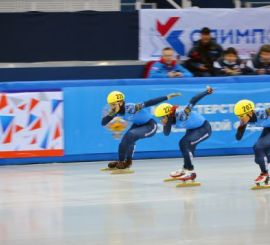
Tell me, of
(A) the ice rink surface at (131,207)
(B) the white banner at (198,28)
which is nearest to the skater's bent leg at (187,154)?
(A) the ice rink surface at (131,207)

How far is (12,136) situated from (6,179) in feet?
6.69

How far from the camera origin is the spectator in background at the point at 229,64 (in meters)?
15.2

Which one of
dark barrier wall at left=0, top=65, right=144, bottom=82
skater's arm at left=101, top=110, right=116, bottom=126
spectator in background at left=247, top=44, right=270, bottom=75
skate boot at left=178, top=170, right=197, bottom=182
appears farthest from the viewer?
dark barrier wall at left=0, top=65, right=144, bottom=82

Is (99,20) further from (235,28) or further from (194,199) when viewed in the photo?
→ (194,199)

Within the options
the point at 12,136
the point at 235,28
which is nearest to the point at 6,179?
the point at 12,136

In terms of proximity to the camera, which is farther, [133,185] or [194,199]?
[133,185]

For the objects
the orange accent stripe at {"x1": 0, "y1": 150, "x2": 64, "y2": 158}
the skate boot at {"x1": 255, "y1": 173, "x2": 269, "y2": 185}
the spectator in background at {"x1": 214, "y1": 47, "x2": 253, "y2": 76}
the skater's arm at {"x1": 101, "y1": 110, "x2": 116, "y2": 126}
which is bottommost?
the orange accent stripe at {"x1": 0, "y1": 150, "x2": 64, "y2": 158}

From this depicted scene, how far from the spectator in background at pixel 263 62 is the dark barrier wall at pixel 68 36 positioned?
260cm

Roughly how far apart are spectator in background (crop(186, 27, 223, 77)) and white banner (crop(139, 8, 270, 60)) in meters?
0.67

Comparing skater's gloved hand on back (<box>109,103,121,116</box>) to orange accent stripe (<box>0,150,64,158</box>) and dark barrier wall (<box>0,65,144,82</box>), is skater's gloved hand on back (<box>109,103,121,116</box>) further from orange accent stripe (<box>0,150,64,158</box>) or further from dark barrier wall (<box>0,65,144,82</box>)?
dark barrier wall (<box>0,65,144,82</box>)

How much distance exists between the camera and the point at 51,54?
15820 millimetres

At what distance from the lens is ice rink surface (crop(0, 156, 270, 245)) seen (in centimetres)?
727

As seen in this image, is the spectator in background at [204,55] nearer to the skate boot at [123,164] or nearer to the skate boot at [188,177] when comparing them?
the skate boot at [123,164]

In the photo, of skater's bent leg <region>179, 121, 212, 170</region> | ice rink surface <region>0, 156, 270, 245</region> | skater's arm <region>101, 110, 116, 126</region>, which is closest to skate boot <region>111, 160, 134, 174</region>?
ice rink surface <region>0, 156, 270, 245</region>
